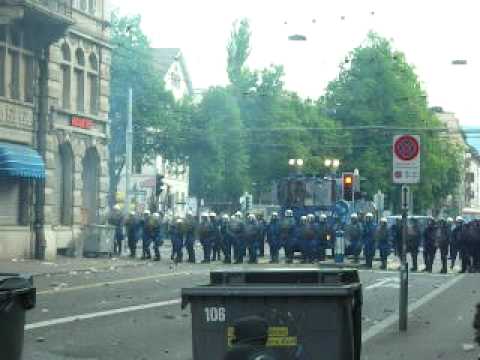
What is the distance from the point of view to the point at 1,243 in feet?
113

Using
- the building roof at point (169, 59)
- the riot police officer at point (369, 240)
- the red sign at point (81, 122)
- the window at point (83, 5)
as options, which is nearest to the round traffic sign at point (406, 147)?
the riot police officer at point (369, 240)

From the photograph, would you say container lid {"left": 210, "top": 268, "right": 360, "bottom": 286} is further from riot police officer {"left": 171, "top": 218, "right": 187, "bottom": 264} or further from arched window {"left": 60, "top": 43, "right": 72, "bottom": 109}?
arched window {"left": 60, "top": 43, "right": 72, "bottom": 109}

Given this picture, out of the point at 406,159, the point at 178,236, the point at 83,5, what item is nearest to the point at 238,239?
the point at 178,236

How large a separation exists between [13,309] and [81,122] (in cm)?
3107

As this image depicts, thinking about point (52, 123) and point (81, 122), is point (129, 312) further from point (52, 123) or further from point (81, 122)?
point (81, 122)

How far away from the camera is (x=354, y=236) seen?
38500 mm

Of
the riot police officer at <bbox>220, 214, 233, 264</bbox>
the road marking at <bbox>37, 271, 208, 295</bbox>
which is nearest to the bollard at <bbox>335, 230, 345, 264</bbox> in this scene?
the riot police officer at <bbox>220, 214, 233, 264</bbox>

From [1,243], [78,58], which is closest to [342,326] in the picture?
[1,243]

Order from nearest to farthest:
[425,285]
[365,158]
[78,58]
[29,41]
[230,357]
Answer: [230,357], [425,285], [29,41], [78,58], [365,158]

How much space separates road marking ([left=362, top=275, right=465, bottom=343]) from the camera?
627 inches

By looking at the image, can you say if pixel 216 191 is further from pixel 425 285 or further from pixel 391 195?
pixel 425 285

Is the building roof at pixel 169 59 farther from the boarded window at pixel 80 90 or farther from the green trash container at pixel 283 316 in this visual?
the green trash container at pixel 283 316

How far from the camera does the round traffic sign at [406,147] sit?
57.4 feet

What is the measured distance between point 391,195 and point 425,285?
5344 cm
